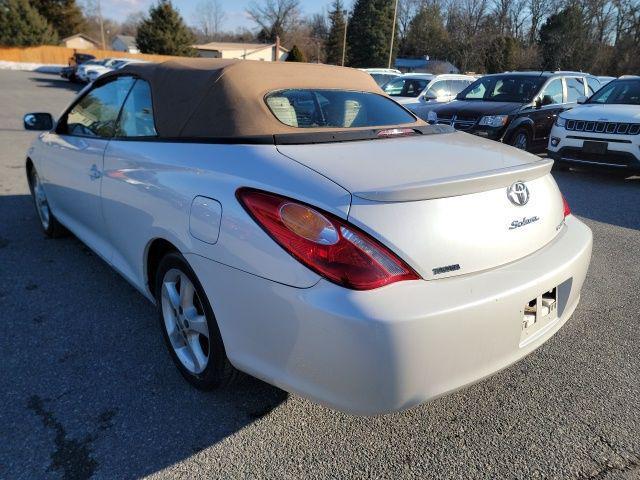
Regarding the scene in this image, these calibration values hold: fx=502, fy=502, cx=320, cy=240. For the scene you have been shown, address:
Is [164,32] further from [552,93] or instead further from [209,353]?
[209,353]

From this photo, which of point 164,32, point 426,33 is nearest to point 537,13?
point 426,33

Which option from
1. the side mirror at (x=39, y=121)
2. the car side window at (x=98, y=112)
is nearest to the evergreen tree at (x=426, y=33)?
the side mirror at (x=39, y=121)

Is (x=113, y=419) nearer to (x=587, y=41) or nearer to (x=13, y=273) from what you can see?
(x=13, y=273)

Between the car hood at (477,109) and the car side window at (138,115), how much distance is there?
7073 mm

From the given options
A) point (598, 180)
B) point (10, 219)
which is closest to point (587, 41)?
point (598, 180)

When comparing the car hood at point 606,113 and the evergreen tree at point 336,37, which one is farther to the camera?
the evergreen tree at point 336,37

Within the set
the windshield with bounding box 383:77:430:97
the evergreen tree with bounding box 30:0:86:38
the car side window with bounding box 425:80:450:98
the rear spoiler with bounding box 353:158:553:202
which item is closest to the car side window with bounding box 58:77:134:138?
the rear spoiler with bounding box 353:158:553:202

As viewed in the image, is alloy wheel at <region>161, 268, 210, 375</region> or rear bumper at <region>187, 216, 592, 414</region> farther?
alloy wheel at <region>161, 268, 210, 375</region>

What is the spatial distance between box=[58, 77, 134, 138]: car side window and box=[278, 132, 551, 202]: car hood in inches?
62.5

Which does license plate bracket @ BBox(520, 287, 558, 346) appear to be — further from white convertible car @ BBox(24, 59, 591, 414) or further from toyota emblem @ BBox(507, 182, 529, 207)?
toyota emblem @ BBox(507, 182, 529, 207)

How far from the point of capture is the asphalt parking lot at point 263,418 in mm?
2047

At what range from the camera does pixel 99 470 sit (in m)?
1.98

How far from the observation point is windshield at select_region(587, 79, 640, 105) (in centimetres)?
832

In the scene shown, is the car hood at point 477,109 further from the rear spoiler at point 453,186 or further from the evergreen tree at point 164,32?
the evergreen tree at point 164,32
